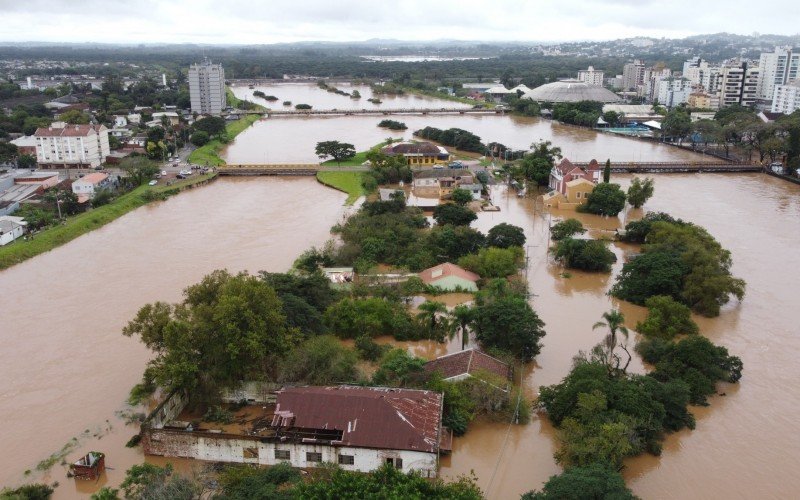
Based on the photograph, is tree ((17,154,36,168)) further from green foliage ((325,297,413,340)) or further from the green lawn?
green foliage ((325,297,413,340))

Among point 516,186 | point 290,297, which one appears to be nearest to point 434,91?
point 516,186

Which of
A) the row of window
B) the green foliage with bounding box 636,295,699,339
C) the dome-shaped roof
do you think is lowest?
the row of window

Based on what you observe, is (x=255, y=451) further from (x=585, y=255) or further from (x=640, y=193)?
(x=640, y=193)

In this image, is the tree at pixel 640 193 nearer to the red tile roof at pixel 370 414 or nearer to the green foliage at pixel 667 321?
the green foliage at pixel 667 321

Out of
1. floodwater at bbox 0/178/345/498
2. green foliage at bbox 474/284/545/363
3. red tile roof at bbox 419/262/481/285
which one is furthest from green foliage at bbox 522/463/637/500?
red tile roof at bbox 419/262/481/285

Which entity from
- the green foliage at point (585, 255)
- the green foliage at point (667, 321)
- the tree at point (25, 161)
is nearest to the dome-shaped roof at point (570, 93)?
the green foliage at point (585, 255)

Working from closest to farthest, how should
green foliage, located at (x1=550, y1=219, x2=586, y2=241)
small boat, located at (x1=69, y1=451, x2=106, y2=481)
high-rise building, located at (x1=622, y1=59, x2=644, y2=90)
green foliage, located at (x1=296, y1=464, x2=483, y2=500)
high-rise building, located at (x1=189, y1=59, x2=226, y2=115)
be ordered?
green foliage, located at (x1=296, y1=464, x2=483, y2=500) < small boat, located at (x1=69, y1=451, x2=106, y2=481) < green foliage, located at (x1=550, y1=219, x2=586, y2=241) < high-rise building, located at (x1=189, y1=59, x2=226, y2=115) < high-rise building, located at (x1=622, y1=59, x2=644, y2=90)
